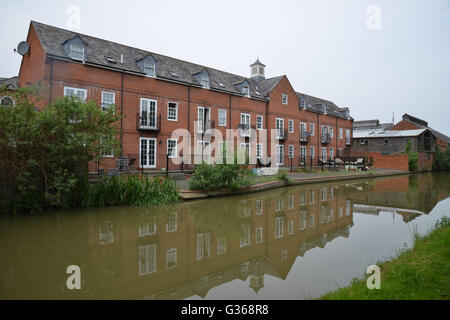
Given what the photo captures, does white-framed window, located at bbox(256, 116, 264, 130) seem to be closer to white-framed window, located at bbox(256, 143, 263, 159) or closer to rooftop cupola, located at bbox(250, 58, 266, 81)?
white-framed window, located at bbox(256, 143, 263, 159)

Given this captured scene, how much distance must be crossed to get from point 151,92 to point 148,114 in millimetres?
1506

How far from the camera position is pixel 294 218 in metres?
8.59

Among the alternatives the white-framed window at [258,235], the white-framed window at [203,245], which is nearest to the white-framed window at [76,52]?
the white-framed window at [203,245]

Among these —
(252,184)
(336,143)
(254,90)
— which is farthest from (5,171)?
(336,143)

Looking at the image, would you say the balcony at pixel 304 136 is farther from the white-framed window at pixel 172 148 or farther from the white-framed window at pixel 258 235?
the white-framed window at pixel 258 235

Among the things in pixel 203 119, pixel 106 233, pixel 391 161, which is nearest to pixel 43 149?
pixel 106 233

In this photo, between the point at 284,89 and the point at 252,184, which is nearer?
the point at 252,184

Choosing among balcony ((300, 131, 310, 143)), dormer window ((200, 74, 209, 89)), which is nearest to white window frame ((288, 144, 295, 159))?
balcony ((300, 131, 310, 143))

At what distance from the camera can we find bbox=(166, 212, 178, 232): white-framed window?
7.20m

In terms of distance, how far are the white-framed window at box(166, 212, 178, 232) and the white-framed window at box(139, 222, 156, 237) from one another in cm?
37

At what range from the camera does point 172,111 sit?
1939 centimetres
